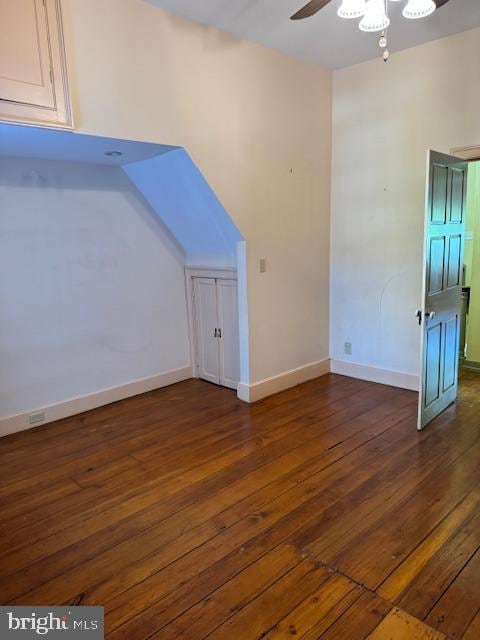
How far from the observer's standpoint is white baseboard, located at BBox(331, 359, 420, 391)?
4.11 metres

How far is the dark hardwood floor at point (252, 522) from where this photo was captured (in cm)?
176

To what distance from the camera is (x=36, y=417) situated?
11.6 feet

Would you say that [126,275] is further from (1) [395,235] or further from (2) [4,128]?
(1) [395,235]

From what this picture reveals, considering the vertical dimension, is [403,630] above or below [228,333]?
below

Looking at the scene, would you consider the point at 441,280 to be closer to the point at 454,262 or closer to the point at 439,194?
the point at 454,262

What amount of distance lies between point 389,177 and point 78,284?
2.93 meters

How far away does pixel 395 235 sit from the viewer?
4020 millimetres

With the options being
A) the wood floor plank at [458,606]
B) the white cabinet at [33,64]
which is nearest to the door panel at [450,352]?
the wood floor plank at [458,606]

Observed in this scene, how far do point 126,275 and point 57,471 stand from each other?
1820 millimetres

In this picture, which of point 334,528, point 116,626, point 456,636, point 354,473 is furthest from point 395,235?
point 116,626

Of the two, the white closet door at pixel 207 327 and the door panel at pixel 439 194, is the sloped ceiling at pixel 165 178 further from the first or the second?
the door panel at pixel 439 194

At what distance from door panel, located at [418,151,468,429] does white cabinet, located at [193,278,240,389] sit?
169 cm

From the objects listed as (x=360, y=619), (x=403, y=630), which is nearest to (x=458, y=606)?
(x=403, y=630)

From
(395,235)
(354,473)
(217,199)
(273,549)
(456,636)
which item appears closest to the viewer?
(456,636)
